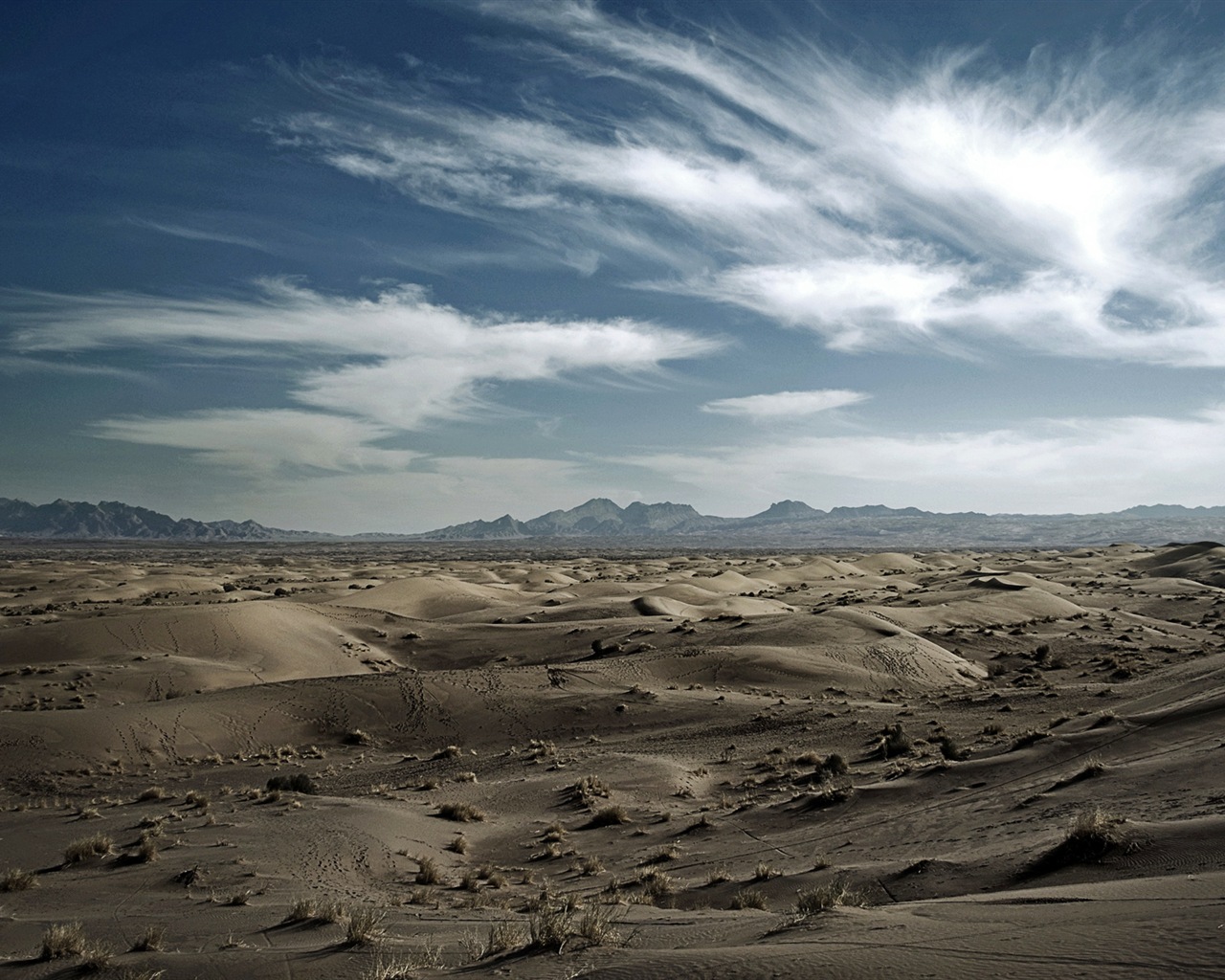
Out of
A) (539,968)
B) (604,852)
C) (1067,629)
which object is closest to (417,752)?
(604,852)

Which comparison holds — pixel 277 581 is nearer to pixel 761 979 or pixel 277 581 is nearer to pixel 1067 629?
pixel 1067 629

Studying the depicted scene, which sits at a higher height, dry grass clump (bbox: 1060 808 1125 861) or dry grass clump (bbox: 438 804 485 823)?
dry grass clump (bbox: 1060 808 1125 861)

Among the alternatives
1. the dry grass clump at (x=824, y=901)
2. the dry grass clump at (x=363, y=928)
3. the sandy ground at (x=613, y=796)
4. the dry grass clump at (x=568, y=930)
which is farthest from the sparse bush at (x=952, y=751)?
the dry grass clump at (x=363, y=928)

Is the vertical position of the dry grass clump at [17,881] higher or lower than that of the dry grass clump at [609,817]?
higher

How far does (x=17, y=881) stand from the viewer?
12.0 m

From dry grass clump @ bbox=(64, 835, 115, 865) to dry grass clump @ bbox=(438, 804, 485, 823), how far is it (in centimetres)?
608

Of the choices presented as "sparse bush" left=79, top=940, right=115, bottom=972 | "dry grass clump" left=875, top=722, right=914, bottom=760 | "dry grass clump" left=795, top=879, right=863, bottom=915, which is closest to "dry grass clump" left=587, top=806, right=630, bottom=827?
"dry grass clump" left=875, top=722, right=914, bottom=760

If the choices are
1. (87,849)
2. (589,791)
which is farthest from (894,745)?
(87,849)

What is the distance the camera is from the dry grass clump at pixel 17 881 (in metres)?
12.0

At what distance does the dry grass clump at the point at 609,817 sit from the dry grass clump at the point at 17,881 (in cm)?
940

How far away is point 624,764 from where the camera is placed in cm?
2189

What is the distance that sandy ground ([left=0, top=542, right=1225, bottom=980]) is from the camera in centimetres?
787

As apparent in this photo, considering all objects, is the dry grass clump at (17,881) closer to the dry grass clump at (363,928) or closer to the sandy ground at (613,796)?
the sandy ground at (613,796)

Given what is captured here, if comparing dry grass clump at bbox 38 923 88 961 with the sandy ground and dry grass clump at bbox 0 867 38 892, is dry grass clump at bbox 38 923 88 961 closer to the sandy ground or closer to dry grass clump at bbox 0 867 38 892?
the sandy ground
